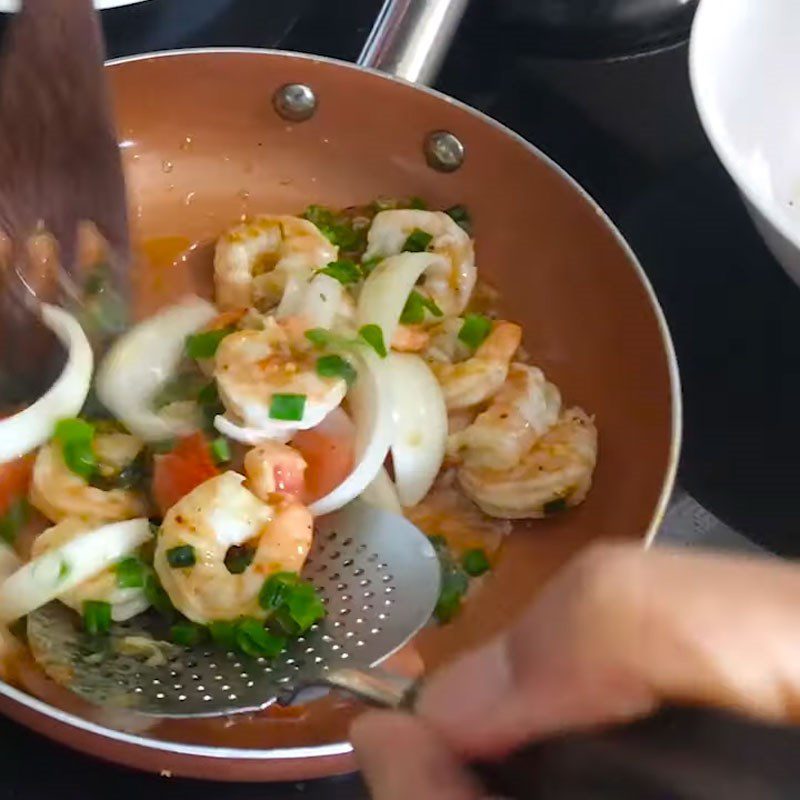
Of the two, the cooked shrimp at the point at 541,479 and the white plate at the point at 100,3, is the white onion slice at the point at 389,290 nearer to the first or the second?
the cooked shrimp at the point at 541,479

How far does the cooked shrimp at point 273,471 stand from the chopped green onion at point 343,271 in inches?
6.2

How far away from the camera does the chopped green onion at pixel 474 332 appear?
81 cm

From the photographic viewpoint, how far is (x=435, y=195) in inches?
36.0

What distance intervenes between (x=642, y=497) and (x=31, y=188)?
0.44 m

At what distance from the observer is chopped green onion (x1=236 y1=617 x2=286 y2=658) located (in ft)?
2.13

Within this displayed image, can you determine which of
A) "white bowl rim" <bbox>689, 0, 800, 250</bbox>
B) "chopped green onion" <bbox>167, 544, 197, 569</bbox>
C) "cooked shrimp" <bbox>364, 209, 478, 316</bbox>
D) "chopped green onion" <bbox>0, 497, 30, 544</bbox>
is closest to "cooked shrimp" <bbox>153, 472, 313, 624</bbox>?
"chopped green onion" <bbox>167, 544, 197, 569</bbox>

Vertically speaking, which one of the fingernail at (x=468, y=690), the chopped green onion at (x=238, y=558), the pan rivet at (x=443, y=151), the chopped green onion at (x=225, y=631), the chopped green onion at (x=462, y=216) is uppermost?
the fingernail at (x=468, y=690)

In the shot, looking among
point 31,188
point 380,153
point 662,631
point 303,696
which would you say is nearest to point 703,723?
point 662,631

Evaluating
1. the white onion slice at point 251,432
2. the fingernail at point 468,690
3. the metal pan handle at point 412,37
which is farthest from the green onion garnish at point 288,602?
the metal pan handle at point 412,37

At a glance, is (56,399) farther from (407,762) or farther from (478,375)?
(407,762)

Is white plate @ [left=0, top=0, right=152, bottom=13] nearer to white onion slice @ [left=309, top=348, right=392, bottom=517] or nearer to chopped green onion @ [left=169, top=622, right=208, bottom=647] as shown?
white onion slice @ [left=309, top=348, right=392, bottom=517]

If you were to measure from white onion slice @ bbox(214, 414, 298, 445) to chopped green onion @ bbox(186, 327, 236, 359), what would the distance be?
66 millimetres

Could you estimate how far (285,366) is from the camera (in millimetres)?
732

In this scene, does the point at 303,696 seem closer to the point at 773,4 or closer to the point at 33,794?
the point at 33,794
